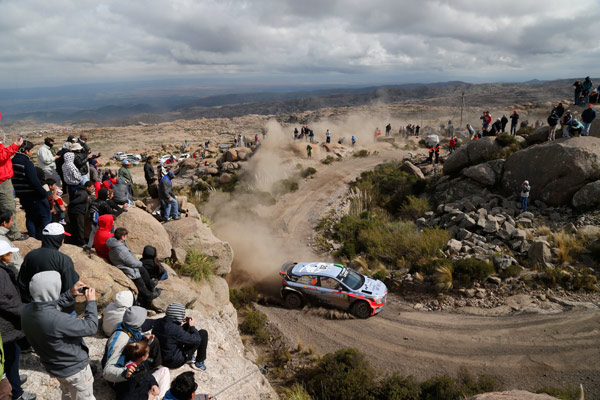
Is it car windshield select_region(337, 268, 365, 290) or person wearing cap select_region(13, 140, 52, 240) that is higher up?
person wearing cap select_region(13, 140, 52, 240)

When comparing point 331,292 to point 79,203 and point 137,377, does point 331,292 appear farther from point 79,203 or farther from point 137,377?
point 79,203

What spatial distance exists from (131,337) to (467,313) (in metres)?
11.4

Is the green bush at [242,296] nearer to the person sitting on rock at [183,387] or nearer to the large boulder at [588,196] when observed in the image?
the person sitting on rock at [183,387]

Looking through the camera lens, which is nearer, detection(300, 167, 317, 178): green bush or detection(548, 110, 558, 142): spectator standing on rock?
detection(548, 110, 558, 142): spectator standing on rock

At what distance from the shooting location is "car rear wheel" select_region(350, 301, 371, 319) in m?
12.2

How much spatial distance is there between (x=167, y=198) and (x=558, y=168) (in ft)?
64.0

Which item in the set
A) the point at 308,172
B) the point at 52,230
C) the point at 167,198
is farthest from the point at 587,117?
the point at 52,230

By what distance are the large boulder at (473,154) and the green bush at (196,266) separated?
1858cm

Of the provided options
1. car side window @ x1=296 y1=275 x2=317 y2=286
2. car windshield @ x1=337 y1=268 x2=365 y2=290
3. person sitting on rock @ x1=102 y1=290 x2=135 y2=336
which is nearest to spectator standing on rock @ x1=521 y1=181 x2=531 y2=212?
car windshield @ x1=337 y1=268 x2=365 y2=290

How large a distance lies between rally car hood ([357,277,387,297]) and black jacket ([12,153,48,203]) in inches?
399

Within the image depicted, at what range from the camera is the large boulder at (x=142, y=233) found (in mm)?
10219

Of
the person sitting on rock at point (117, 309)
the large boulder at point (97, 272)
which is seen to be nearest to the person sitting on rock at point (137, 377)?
the person sitting on rock at point (117, 309)

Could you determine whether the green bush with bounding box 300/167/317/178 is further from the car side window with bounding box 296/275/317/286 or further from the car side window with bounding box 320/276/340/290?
the car side window with bounding box 320/276/340/290

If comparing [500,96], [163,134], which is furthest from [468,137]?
[500,96]
